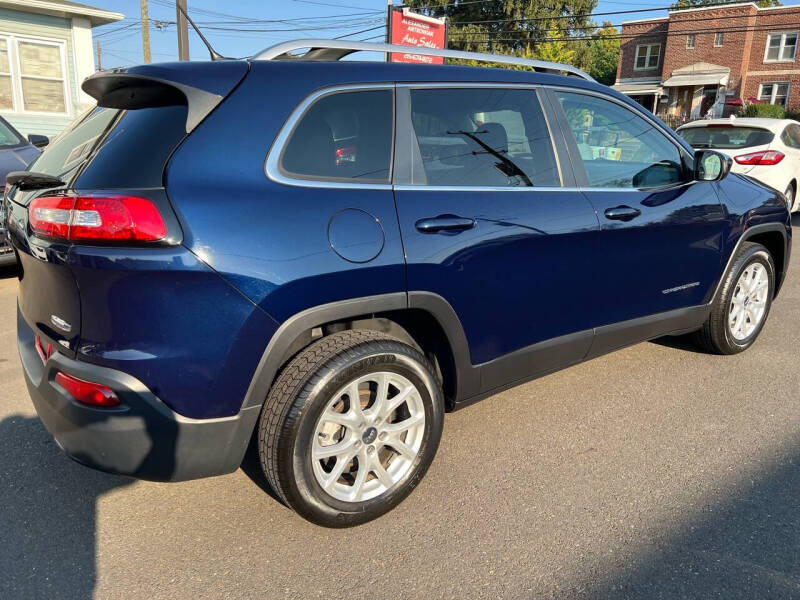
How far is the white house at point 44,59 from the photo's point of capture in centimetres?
1346

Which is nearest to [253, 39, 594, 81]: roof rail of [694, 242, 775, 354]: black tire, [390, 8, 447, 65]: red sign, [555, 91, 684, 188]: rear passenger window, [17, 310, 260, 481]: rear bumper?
[555, 91, 684, 188]: rear passenger window

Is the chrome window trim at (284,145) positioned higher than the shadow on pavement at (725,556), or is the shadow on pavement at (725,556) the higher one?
the chrome window trim at (284,145)

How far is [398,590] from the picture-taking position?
227 centimetres

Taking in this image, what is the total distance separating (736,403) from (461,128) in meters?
2.34

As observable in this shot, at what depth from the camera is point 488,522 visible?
8.66 feet

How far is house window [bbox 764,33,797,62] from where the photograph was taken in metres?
38.0

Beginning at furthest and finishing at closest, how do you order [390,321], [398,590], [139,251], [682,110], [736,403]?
1. [682,110]
2. [736,403]
3. [390,321]
4. [398,590]
5. [139,251]

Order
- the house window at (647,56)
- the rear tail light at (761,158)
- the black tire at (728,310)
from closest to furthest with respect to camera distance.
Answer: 1. the black tire at (728,310)
2. the rear tail light at (761,158)
3. the house window at (647,56)

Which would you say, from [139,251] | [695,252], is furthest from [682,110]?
[139,251]

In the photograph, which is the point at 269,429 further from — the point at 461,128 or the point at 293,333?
the point at 461,128

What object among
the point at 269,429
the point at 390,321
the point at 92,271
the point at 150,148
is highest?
the point at 150,148

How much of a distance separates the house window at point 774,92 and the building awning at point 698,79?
234cm

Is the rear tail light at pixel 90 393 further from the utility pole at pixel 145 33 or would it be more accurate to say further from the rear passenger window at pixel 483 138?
the utility pole at pixel 145 33

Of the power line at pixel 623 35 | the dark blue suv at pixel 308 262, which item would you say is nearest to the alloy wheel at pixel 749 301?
the dark blue suv at pixel 308 262
